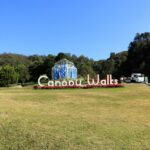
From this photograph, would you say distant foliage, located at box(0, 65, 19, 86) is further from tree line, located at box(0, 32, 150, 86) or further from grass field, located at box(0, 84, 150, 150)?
grass field, located at box(0, 84, 150, 150)

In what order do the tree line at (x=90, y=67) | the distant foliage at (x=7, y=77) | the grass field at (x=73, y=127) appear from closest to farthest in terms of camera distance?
the grass field at (x=73, y=127)
the distant foliage at (x=7, y=77)
the tree line at (x=90, y=67)

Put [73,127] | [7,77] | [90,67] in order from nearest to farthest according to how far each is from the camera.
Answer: [73,127]
[7,77]
[90,67]

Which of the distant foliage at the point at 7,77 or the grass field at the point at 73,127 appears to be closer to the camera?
the grass field at the point at 73,127

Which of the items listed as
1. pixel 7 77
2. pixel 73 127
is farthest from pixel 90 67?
pixel 73 127

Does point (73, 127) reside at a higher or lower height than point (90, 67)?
lower

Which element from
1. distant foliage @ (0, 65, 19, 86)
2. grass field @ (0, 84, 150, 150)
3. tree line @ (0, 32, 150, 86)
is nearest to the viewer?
grass field @ (0, 84, 150, 150)

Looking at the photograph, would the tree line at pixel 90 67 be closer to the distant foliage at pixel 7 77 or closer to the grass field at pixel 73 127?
the distant foliage at pixel 7 77

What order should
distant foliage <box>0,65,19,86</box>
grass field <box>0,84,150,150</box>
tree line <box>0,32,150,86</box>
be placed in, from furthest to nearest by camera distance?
tree line <box>0,32,150,86</box> < distant foliage <box>0,65,19,86</box> < grass field <box>0,84,150,150</box>

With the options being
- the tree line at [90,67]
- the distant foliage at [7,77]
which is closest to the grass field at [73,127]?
the distant foliage at [7,77]

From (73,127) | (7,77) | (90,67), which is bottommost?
(73,127)

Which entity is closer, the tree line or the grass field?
the grass field

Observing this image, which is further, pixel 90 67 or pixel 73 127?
pixel 90 67

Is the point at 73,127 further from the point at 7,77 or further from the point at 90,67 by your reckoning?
the point at 90,67

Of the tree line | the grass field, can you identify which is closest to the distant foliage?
the tree line
